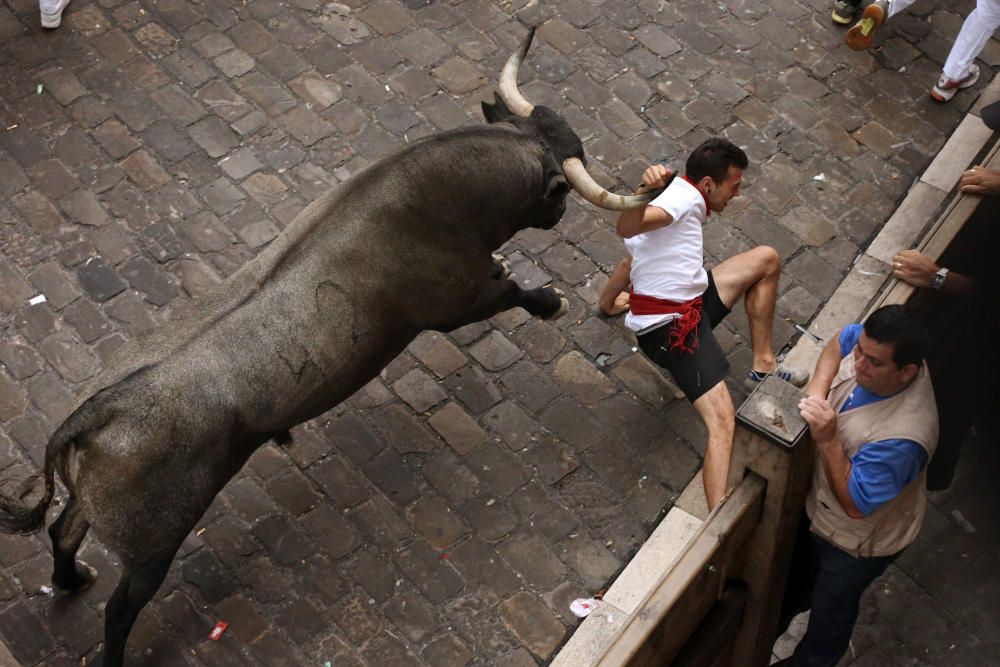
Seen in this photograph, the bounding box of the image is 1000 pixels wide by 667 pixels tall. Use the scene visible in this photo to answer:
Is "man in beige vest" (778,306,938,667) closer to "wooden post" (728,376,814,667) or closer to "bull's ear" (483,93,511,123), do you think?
"wooden post" (728,376,814,667)

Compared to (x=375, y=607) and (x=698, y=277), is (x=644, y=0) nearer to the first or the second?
(x=698, y=277)

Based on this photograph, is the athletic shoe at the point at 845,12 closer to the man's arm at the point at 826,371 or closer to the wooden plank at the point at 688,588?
the man's arm at the point at 826,371

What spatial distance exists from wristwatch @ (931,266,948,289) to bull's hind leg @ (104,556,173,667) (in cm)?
417

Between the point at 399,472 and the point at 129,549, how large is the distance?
1.89 meters

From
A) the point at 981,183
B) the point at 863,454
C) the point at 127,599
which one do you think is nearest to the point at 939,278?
the point at 981,183

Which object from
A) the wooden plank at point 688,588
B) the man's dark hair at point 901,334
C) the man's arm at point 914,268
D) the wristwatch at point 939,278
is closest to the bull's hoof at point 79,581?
the wooden plank at point 688,588

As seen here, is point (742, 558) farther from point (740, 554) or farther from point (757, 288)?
point (757, 288)

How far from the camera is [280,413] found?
618cm

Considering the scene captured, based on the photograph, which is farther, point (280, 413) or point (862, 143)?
point (862, 143)

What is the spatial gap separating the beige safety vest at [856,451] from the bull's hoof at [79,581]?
401cm

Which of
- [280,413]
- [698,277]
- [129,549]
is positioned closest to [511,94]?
[698,277]

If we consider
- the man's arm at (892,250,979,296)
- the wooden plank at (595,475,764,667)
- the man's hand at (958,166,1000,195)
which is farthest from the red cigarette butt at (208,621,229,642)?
the man's hand at (958,166,1000,195)

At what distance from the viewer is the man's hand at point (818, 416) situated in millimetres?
5008

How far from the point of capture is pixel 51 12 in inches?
372
